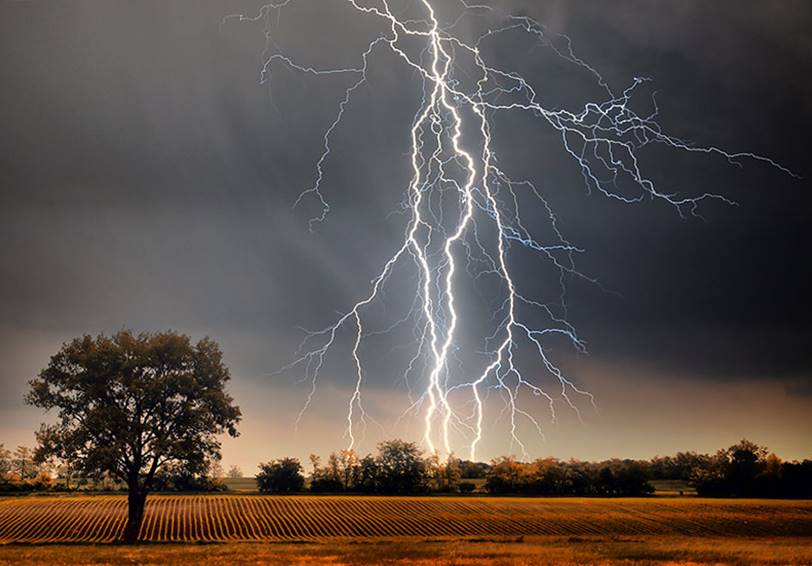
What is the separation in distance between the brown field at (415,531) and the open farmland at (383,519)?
0.25 feet

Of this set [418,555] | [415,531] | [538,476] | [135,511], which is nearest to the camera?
[418,555]

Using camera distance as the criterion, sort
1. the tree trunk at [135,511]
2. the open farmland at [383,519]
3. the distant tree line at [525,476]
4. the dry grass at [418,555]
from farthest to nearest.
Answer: the distant tree line at [525,476]
the open farmland at [383,519]
the tree trunk at [135,511]
the dry grass at [418,555]

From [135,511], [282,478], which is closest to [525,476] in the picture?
[282,478]

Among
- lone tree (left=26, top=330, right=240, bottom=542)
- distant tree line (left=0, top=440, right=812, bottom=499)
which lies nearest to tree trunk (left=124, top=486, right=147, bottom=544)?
lone tree (left=26, top=330, right=240, bottom=542)

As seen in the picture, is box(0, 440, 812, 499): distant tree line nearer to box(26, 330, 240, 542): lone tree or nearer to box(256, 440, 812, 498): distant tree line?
box(256, 440, 812, 498): distant tree line

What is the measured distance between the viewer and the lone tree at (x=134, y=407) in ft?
90.9

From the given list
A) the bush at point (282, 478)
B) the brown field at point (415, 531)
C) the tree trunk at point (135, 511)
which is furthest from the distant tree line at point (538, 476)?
the tree trunk at point (135, 511)

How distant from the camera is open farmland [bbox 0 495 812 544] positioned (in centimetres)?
3325

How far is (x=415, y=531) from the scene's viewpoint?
35.8 meters

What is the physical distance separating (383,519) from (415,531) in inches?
223

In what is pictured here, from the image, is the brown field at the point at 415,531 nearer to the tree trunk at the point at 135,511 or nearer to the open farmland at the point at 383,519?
the open farmland at the point at 383,519

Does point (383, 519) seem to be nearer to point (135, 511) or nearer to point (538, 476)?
point (135, 511)

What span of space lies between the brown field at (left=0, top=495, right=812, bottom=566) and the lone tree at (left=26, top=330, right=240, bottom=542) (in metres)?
3.35

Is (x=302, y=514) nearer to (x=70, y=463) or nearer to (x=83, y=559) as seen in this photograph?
(x=70, y=463)
